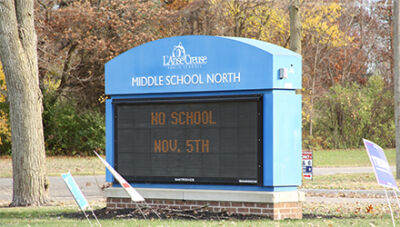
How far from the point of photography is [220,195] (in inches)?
468

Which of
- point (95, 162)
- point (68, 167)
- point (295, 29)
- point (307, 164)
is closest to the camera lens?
point (295, 29)

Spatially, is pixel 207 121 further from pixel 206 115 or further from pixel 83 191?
pixel 83 191

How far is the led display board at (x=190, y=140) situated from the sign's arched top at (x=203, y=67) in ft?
0.91

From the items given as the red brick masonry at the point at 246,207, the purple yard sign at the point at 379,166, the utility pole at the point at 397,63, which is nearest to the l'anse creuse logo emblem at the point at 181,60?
the red brick masonry at the point at 246,207

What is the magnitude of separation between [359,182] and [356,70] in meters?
37.7

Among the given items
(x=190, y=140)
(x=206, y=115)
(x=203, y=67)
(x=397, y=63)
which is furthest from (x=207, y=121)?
(x=397, y=63)

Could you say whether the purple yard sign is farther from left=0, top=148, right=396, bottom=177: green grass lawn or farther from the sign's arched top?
left=0, top=148, right=396, bottom=177: green grass lawn

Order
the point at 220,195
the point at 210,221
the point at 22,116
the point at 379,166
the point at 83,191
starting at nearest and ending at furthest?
the point at 379,166 < the point at 210,221 < the point at 220,195 < the point at 22,116 < the point at 83,191

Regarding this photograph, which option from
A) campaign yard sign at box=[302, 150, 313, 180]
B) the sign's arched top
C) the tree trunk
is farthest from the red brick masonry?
campaign yard sign at box=[302, 150, 313, 180]

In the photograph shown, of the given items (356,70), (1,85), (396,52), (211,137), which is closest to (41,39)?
(1,85)

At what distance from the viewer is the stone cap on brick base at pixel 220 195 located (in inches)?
451

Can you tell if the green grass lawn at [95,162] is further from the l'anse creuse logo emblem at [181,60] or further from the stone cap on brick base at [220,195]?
the l'anse creuse logo emblem at [181,60]

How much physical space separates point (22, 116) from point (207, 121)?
545 centimetres

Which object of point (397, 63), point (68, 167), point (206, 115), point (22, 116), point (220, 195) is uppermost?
point (397, 63)
